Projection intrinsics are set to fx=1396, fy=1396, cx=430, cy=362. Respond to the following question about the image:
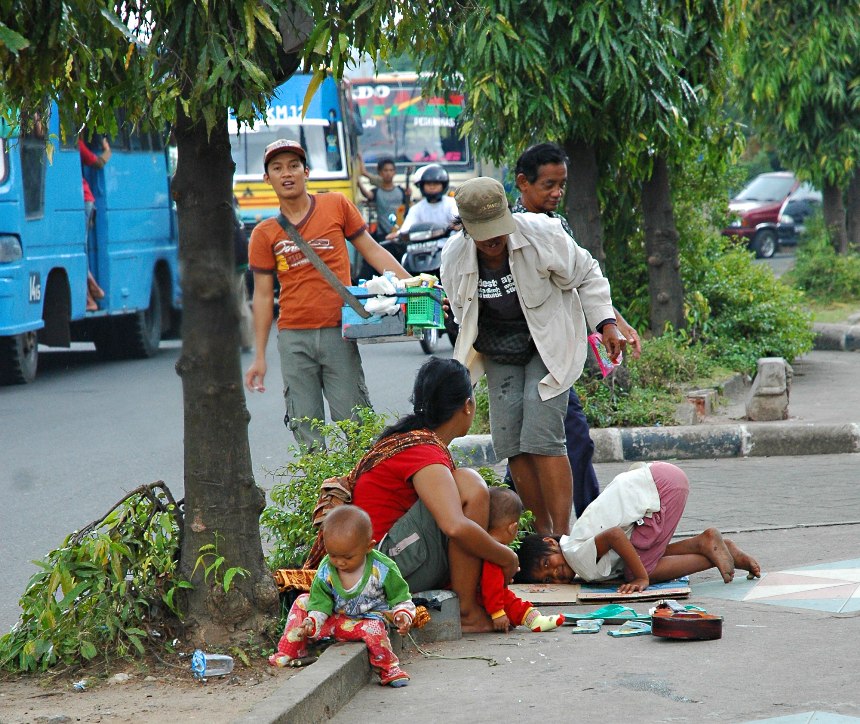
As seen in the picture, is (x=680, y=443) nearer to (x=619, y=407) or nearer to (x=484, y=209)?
(x=619, y=407)

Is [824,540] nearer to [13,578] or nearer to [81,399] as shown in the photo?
[13,578]

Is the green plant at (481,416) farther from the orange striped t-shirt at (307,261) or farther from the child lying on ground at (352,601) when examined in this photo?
the child lying on ground at (352,601)

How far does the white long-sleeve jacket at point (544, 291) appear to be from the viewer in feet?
19.6

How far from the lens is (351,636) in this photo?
15.0 feet

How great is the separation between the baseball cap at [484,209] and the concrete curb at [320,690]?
198 centimetres

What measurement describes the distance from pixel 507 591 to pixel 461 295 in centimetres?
146

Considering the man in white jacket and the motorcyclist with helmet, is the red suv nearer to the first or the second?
the motorcyclist with helmet

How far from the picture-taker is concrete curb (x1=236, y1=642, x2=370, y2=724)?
3865 mm

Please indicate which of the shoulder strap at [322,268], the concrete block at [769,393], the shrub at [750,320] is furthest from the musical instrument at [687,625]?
the shrub at [750,320]

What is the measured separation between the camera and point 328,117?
20891 mm

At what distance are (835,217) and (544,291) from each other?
15.8m

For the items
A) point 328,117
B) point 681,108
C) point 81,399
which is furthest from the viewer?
point 328,117

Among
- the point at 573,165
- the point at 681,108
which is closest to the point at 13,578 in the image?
the point at 573,165

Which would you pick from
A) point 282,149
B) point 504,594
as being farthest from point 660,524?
point 282,149
